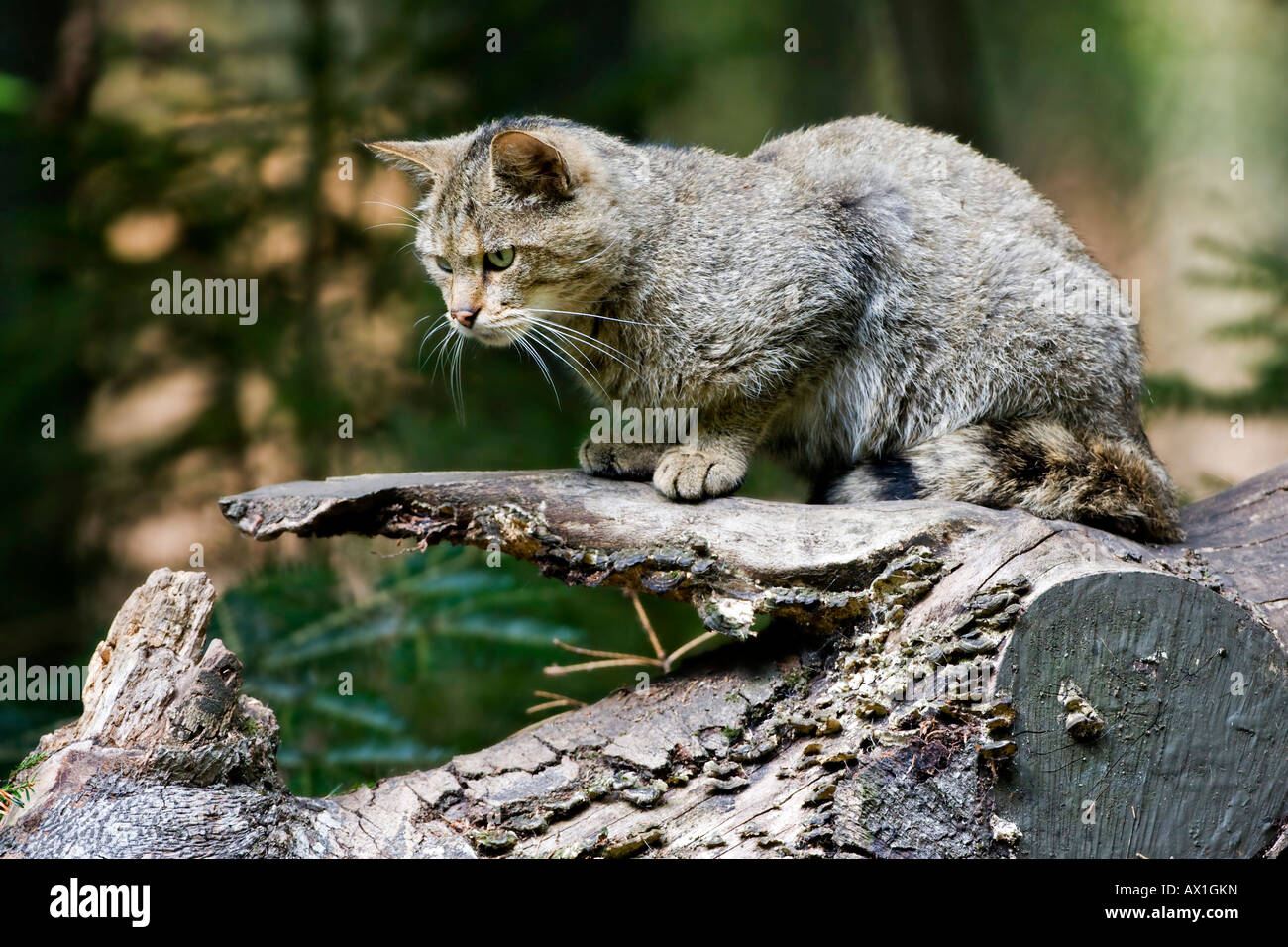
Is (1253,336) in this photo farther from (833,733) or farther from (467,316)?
(467,316)

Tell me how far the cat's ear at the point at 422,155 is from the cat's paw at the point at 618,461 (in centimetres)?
100

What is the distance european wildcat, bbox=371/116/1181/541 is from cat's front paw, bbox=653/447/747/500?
13mm

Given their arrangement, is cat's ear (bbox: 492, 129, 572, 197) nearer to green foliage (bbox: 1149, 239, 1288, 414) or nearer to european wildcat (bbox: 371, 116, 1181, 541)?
european wildcat (bbox: 371, 116, 1181, 541)

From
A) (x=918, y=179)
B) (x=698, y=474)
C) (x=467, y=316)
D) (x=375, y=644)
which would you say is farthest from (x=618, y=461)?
(x=375, y=644)

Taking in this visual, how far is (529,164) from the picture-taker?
9.98ft

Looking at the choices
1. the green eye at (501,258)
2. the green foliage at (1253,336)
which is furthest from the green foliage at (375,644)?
the green foliage at (1253,336)

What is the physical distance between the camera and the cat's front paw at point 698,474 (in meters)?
2.90

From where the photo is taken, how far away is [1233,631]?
Answer: 2.32 meters

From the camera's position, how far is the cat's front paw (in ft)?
9.52

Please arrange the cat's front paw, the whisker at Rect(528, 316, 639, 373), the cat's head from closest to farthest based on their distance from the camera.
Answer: the cat's front paw → the cat's head → the whisker at Rect(528, 316, 639, 373)

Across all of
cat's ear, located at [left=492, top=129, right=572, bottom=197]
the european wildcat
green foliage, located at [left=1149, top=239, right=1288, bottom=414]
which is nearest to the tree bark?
the european wildcat

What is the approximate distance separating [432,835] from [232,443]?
307 centimetres

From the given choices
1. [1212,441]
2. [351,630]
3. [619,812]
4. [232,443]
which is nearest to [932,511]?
[619,812]

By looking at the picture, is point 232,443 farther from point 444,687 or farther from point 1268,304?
point 1268,304
